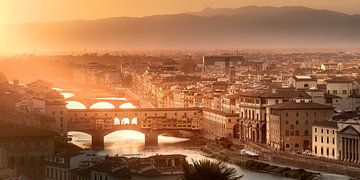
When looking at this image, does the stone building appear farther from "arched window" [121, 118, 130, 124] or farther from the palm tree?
the palm tree

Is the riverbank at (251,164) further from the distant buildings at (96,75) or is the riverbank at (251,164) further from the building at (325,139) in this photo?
the distant buildings at (96,75)

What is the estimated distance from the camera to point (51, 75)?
8225 cm

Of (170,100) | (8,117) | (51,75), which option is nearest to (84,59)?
(51,75)

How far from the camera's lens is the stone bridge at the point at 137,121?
31.7 m

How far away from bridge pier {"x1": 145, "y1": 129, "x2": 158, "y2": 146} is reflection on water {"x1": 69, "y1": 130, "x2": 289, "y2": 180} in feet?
0.60

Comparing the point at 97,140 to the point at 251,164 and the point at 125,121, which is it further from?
the point at 251,164

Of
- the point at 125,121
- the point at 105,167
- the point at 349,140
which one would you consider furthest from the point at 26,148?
the point at 125,121

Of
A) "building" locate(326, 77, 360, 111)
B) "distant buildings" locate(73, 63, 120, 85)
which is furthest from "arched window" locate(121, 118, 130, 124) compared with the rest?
"distant buildings" locate(73, 63, 120, 85)

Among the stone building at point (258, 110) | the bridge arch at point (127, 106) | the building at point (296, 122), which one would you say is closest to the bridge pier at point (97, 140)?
the stone building at point (258, 110)

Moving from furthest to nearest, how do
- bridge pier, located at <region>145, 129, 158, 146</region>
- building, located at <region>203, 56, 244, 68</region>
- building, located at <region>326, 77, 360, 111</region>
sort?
building, located at <region>203, 56, 244, 68</region>, bridge pier, located at <region>145, 129, 158, 146</region>, building, located at <region>326, 77, 360, 111</region>

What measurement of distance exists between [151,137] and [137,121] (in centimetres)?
233

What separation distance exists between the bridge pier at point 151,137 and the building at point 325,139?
711 cm

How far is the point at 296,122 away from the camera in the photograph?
26.0m

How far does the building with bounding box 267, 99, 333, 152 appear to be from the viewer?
25688 mm
